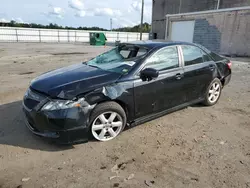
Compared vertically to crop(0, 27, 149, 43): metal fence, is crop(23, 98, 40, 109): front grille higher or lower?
lower

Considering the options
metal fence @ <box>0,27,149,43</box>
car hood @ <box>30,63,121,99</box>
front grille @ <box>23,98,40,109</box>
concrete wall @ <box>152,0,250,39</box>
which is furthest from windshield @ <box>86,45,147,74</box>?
metal fence @ <box>0,27,149,43</box>

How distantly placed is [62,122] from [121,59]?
64.5 inches

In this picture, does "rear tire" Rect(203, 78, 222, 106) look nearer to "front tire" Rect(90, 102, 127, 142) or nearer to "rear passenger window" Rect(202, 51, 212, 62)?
"rear passenger window" Rect(202, 51, 212, 62)

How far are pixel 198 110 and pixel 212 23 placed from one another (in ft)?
48.5

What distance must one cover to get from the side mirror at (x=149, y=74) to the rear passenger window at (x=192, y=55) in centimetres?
105

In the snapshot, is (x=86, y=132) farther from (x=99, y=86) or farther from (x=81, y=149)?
(x=99, y=86)

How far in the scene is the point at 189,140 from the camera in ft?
10.8

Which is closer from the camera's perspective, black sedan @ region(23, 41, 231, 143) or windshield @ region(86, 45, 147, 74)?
black sedan @ region(23, 41, 231, 143)

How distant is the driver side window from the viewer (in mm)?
3570

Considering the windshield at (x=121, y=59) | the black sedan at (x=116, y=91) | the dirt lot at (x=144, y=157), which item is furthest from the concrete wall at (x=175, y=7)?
the windshield at (x=121, y=59)

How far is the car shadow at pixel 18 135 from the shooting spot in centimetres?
310

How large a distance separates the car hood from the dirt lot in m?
0.83

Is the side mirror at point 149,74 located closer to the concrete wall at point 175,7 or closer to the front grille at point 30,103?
the front grille at point 30,103

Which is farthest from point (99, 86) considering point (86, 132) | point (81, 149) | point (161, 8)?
point (161, 8)
